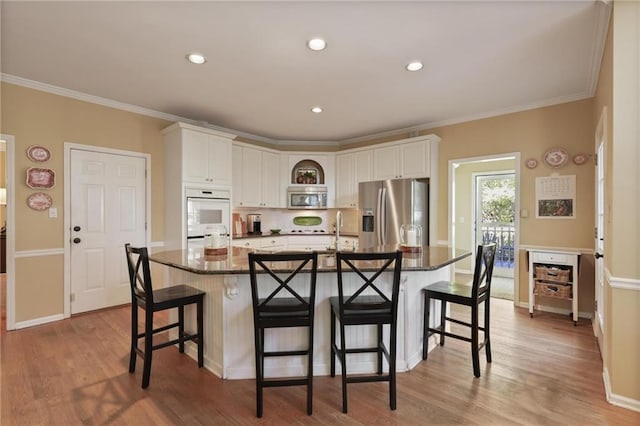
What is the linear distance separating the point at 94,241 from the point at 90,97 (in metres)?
1.73

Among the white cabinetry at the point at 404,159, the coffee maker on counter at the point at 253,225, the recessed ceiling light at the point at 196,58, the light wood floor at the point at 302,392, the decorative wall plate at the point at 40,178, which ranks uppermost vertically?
the recessed ceiling light at the point at 196,58

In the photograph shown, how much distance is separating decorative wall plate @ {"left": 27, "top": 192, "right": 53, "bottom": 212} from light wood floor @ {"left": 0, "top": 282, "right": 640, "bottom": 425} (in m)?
1.37

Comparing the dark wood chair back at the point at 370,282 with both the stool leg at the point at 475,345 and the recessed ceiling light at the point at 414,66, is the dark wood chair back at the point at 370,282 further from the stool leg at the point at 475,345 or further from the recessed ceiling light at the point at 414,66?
the recessed ceiling light at the point at 414,66

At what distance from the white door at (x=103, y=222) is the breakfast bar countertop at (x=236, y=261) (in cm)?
163

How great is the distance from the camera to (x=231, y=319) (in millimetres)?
2354

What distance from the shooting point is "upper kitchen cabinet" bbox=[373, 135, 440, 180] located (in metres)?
4.72

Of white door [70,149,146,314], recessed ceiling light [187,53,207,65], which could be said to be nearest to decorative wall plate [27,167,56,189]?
white door [70,149,146,314]

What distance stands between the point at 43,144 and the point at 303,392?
378 cm

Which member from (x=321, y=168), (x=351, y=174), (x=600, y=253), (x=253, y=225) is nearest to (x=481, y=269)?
(x=600, y=253)

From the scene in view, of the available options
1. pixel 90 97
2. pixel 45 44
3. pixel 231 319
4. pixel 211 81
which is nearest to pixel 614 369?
pixel 231 319

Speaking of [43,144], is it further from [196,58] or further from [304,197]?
[304,197]

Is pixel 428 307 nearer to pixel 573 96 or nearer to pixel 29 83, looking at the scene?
pixel 573 96

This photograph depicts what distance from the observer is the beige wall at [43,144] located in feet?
10.8

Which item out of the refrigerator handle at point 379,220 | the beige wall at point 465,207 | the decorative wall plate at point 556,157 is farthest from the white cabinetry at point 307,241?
the decorative wall plate at point 556,157
